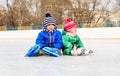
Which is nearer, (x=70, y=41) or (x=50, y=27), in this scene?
(x=50, y=27)

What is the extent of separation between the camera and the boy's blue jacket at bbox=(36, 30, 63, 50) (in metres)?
4.88

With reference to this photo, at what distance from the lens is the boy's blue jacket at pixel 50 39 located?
488 centimetres

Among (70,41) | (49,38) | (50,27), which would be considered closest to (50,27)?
(50,27)

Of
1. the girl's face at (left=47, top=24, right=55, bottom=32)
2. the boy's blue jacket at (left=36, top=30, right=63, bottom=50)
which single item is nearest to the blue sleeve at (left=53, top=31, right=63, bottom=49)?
the boy's blue jacket at (left=36, top=30, right=63, bottom=50)

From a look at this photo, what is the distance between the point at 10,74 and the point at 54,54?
1.77m

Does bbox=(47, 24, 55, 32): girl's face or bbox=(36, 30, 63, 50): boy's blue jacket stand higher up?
bbox=(47, 24, 55, 32): girl's face

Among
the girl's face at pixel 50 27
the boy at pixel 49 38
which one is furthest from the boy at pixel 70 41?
the girl's face at pixel 50 27

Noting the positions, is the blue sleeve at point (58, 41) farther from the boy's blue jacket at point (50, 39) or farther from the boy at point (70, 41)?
the boy at point (70, 41)

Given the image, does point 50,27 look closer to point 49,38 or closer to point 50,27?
point 50,27

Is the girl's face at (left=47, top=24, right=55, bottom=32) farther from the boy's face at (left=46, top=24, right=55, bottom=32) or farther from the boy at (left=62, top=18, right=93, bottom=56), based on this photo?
the boy at (left=62, top=18, right=93, bottom=56)

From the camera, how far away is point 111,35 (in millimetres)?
10633

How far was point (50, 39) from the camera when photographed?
490 cm

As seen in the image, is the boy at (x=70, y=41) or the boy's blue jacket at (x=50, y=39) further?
the boy at (x=70, y=41)

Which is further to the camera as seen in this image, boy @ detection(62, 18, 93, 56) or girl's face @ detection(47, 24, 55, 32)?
boy @ detection(62, 18, 93, 56)
